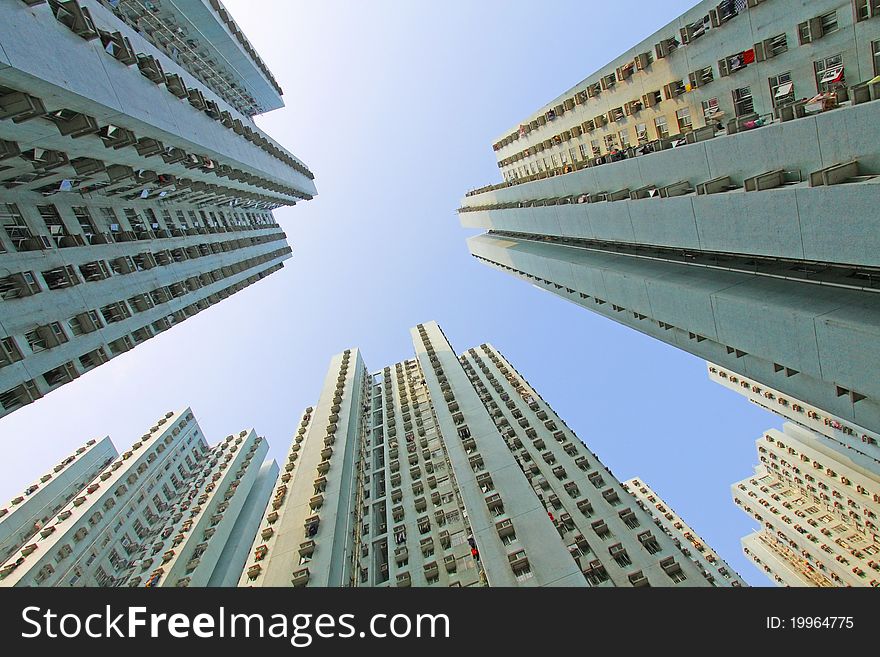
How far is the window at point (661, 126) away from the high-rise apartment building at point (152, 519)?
54.8 m

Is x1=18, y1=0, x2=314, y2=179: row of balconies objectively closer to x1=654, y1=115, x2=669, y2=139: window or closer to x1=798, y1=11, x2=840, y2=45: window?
x1=798, y1=11, x2=840, y2=45: window

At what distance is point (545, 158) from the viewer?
180 feet

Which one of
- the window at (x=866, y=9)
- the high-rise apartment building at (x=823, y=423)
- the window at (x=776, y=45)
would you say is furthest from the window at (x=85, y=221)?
the high-rise apartment building at (x=823, y=423)

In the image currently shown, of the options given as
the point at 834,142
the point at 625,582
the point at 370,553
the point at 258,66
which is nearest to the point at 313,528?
the point at 370,553

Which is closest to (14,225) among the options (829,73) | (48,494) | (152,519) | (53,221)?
(53,221)

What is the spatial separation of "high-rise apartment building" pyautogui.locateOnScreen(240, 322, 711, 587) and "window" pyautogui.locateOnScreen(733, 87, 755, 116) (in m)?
25.0

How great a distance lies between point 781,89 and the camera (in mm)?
22844

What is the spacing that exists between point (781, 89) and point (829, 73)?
111 inches

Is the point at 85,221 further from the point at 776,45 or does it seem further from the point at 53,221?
the point at 776,45

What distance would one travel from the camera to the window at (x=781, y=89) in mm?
22359

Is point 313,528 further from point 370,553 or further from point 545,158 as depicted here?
point 545,158

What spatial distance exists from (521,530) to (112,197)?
3477 cm

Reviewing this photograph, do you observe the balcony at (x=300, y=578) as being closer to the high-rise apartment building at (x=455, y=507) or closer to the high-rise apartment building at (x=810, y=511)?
the high-rise apartment building at (x=455, y=507)
